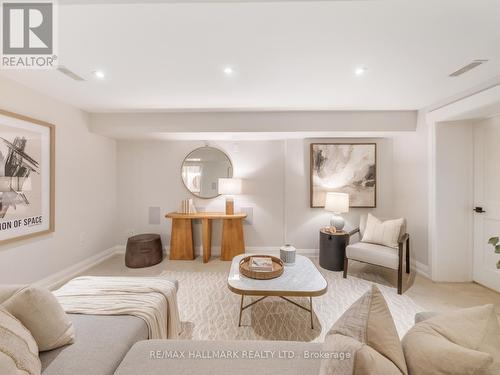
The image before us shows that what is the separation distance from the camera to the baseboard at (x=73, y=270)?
252 centimetres

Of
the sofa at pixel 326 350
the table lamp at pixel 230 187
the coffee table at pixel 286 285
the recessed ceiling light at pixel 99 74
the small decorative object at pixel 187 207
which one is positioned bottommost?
the coffee table at pixel 286 285

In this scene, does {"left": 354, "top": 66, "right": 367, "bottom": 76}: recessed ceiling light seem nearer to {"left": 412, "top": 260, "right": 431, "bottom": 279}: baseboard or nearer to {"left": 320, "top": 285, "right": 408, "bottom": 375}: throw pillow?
{"left": 320, "top": 285, "right": 408, "bottom": 375}: throw pillow

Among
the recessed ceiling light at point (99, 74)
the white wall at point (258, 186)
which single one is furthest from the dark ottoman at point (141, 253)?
the recessed ceiling light at point (99, 74)

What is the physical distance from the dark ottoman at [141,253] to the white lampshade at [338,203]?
2.76m

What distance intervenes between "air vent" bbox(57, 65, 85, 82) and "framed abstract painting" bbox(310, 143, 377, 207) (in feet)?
10.4

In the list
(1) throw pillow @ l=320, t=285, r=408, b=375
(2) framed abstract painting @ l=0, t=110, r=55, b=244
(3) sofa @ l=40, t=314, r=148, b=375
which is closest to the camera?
(1) throw pillow @ l=320, t=285, r=408, b=375

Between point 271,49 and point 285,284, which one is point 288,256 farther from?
point 271,49

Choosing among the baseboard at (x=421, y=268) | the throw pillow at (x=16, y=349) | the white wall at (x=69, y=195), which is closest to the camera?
the throw pillow at (x=16, y=349)

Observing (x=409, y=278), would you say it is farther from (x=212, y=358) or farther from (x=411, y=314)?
(x=212, y=358)

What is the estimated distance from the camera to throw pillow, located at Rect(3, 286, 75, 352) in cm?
100

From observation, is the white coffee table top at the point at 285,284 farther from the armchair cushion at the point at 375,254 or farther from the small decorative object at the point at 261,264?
the armchair cushion at the point at 375,254

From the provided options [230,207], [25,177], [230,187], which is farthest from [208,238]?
[25,177]

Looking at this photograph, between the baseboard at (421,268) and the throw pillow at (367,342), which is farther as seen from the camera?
the baseboard at (421,268)

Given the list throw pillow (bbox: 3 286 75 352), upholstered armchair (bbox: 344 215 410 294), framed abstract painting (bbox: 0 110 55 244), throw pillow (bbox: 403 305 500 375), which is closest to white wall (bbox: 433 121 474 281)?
upholstered armchair (bbox: 344 215 410 294)
